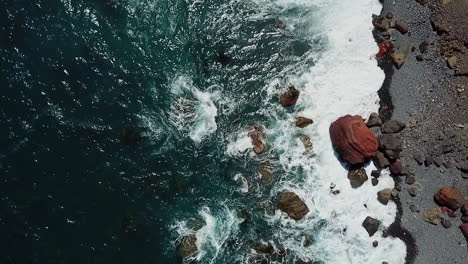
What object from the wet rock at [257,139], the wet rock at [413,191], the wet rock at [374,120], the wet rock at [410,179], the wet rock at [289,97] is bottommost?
the wet rock at [413,191]

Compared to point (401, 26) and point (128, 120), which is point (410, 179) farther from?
point (128, 120)

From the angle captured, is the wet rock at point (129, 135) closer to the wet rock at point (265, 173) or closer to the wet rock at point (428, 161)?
the wet rock at point (265, 173)

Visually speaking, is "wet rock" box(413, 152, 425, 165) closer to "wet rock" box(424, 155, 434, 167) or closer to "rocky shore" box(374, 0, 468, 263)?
"rocky shore" box(374, 0, 468, 263)

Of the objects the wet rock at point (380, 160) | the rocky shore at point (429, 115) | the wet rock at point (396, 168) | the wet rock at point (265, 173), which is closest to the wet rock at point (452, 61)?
the rocky shore at point (429, 115)

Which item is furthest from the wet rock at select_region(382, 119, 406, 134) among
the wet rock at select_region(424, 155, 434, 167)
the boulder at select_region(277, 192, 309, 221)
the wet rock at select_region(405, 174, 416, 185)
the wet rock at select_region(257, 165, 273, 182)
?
the wet rock at select_region(257, 165, 273, 182)

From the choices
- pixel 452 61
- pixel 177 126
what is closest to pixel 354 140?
pixel 452 61

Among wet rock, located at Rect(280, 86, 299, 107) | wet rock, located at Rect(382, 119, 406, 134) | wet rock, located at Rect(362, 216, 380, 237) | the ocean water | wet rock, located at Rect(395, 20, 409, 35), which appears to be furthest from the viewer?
wet rock, located at Rect(395, 20, 409, 35)
